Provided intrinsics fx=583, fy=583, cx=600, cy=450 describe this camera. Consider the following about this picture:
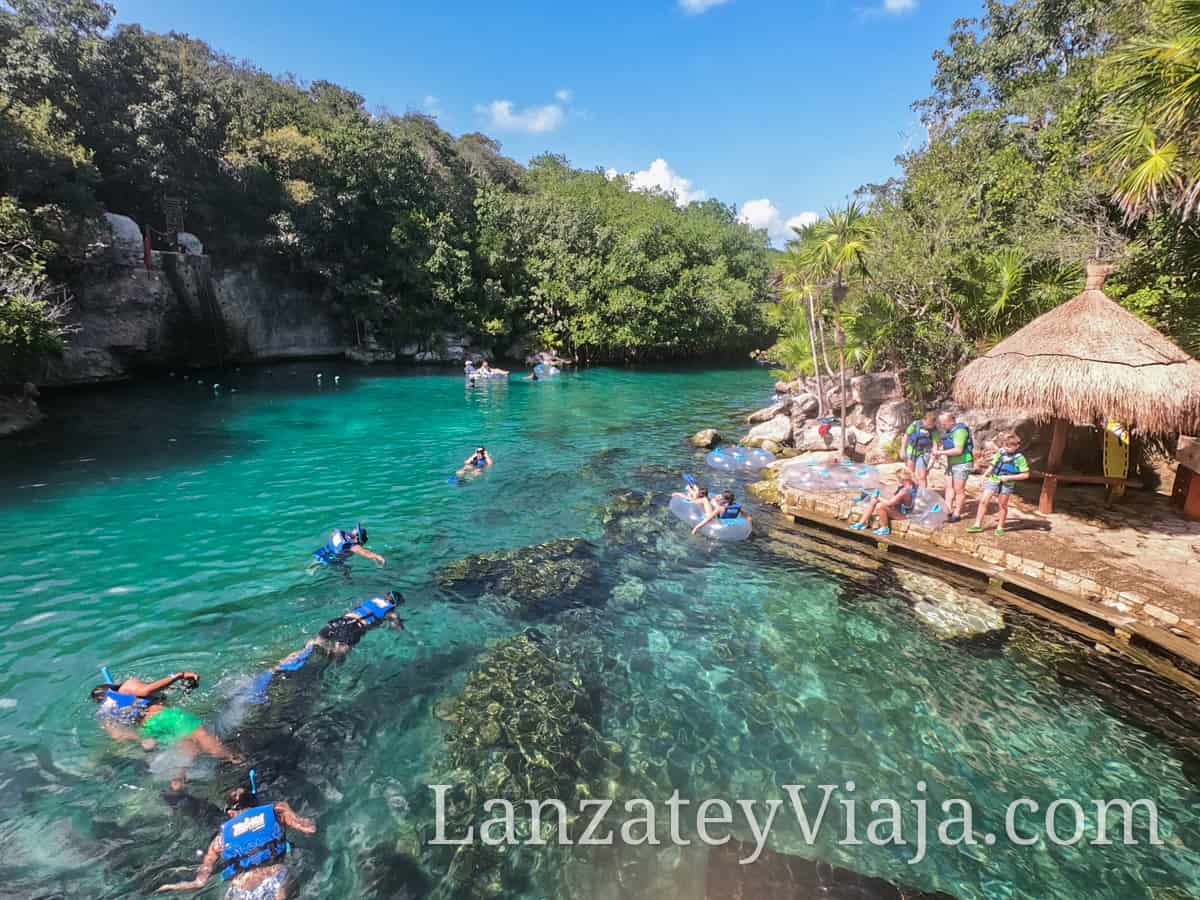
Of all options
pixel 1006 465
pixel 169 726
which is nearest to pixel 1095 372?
pixel 1006 465

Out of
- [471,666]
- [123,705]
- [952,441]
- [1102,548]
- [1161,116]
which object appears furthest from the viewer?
[952,441]

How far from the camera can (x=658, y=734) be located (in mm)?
6527

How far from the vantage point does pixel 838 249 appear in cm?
1459

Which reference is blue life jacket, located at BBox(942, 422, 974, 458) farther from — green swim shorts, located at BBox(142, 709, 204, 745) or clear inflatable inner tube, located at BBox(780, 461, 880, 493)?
green swim shorts, located at BBox(142, 709, 204, 745)

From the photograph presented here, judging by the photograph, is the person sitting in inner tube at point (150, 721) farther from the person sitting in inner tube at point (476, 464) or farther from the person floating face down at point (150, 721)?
the person sitting in inner tube at point (476, 464)

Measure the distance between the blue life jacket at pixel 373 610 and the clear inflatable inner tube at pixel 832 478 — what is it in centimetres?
890

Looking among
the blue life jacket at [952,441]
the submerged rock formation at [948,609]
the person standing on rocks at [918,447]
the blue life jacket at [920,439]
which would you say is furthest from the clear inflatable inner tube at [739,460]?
the submerged rock formation at [948,609]

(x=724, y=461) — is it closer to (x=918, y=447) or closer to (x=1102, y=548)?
(x=918, y=447)

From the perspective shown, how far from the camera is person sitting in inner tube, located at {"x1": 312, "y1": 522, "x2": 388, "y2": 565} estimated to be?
9781 millimetres

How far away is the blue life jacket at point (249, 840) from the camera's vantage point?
4.63 meters

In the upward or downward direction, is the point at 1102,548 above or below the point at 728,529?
above

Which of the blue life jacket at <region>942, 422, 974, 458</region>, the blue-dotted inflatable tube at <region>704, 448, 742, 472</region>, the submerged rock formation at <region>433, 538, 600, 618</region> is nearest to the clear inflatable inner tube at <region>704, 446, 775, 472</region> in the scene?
the blue-dotted inflatable tube at <region>704, 448, 742, 472</region>

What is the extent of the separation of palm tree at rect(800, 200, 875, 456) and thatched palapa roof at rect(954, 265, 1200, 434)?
504 cm

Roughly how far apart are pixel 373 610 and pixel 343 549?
2.13m
